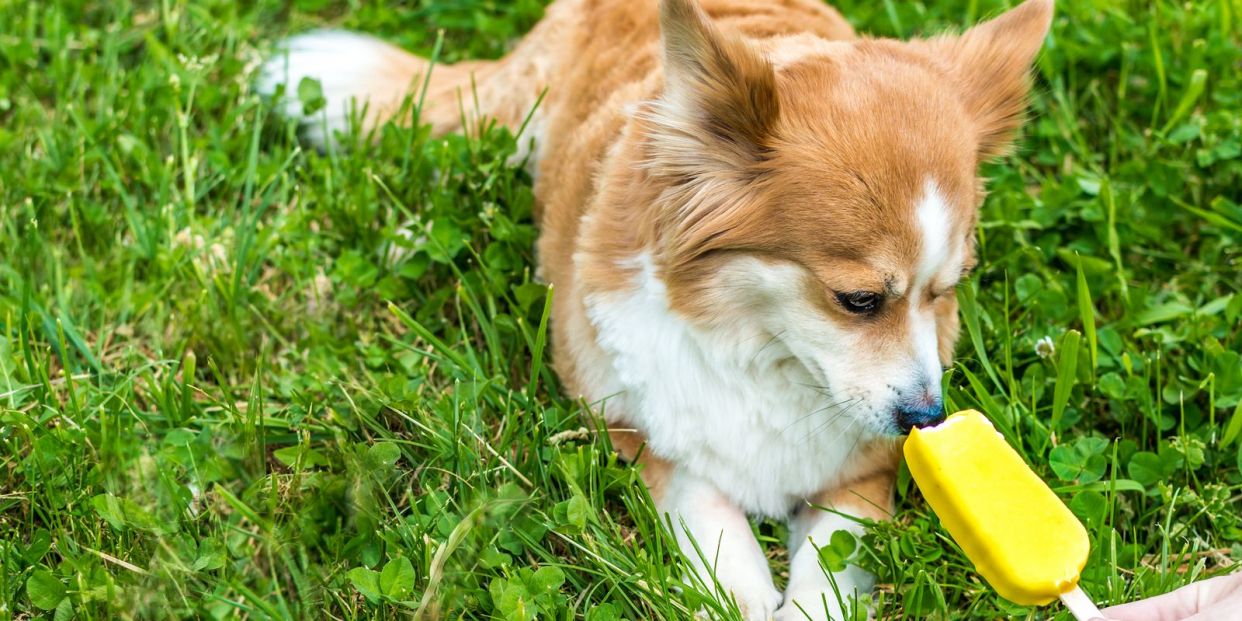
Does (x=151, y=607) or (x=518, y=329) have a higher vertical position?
(x=518, y=329)

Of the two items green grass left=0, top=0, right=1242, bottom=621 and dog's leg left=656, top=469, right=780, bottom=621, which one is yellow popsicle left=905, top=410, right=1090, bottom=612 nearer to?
green grass left=0, top=0, right=1242, bottom=621

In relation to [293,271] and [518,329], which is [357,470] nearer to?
[518,329]

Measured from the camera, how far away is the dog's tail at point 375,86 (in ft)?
12.5

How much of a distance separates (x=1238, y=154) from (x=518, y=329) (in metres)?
2.29

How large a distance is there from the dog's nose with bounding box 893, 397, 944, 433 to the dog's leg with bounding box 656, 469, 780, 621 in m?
0.47

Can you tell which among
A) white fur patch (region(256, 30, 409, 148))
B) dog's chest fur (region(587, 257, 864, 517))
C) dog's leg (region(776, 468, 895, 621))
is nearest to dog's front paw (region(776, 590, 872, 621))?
dog's leg (region(776, 468, 895, 621))

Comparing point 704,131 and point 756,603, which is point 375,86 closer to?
point 704,131

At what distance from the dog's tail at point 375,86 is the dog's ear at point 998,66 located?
1610 millimetres

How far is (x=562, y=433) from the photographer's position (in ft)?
8.52

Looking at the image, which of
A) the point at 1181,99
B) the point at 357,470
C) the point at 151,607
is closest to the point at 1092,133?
the point at 1181,99

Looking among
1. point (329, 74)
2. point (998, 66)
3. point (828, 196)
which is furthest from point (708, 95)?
point (329, 74)

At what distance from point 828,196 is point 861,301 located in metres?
0.24

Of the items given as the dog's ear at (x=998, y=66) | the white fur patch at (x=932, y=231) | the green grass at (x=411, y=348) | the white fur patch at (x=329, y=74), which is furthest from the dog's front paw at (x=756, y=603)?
the white fur patch at (x=329, y=74)

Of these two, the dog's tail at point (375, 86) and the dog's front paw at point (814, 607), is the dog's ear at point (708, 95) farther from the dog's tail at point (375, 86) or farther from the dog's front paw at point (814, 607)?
the dog's tail at point (375, 86)
